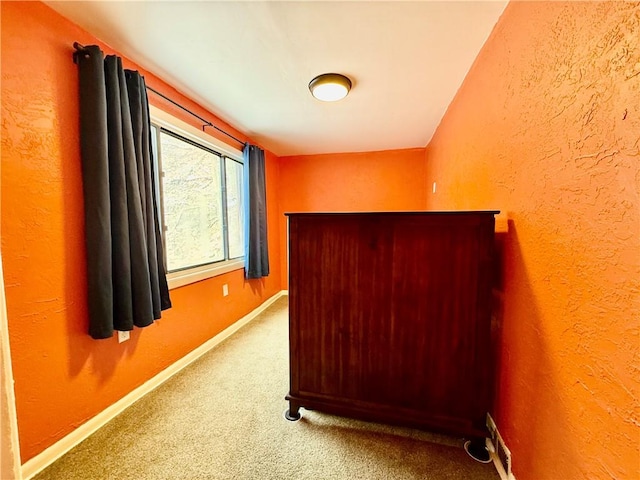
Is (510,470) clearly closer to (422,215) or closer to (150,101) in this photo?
(422,215)

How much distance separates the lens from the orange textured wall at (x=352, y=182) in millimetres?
3676

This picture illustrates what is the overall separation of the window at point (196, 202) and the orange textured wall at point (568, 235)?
213cm

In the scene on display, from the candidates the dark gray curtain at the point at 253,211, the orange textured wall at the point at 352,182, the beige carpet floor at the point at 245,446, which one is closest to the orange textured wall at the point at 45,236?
the beige carpet floor at the point at 245,446

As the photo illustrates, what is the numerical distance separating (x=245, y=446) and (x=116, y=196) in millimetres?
1482

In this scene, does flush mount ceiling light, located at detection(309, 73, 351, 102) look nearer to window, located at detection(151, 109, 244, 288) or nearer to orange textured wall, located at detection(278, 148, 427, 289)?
window, located at detection(151, 109, 244, 288)

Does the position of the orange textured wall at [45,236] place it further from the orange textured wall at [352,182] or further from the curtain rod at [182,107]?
the orange textured wall at [352,182]

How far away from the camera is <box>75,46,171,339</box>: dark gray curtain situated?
4.41ft

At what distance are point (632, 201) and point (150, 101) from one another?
7.83 feet

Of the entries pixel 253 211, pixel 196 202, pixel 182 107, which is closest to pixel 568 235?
pixel 182 107

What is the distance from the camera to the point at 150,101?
1.79m

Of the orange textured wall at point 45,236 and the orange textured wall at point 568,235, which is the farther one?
the orange textured wall at point 45,236

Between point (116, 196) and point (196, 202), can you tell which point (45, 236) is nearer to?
point (116, 196)

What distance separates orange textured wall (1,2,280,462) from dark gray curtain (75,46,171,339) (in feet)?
0.21

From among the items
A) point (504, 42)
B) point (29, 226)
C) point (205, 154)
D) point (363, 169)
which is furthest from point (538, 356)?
point (363, 169)
